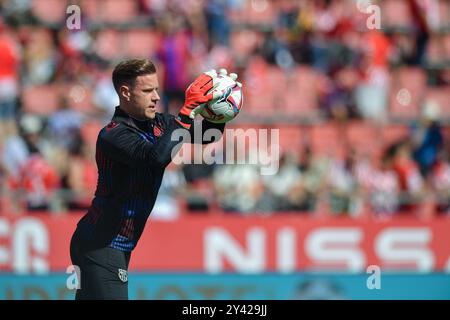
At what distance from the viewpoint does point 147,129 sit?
733cm

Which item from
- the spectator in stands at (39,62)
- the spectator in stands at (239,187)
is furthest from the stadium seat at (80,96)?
the spectator in stands at (239,187)

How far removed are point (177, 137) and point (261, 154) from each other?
7336 millimetres

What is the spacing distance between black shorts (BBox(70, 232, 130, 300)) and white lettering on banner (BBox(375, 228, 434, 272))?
727 cm

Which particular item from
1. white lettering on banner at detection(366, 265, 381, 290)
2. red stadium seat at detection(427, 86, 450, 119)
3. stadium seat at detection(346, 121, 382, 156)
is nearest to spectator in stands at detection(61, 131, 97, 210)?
white lettering on banner at detection(366, 265, 381, 290)

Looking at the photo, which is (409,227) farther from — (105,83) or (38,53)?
(38,53)

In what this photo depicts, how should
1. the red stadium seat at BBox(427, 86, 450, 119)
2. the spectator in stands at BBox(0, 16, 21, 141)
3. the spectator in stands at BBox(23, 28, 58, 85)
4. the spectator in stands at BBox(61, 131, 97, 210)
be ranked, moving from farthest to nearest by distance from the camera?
the red stadium seat at BBox(427, 86, 450, 119) < the spectator in stands at BBox(23, 28, 58, 85) < the spectator in stands at BBox(0, 16, 21, 141) < the spectator in stands at BBox(61, 131, 97, 210)

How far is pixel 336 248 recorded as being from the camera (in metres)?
13.9

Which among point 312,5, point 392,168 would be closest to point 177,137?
point 392,168

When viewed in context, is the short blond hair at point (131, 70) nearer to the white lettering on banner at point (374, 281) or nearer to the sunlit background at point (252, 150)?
the sunlit background at point (252, 150)

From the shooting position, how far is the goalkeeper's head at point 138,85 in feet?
23.4

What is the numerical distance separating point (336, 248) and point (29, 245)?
3.93m

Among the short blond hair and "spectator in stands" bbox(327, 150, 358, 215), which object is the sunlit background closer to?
"spectator in stands" bbox(327, 150, 358, 215)

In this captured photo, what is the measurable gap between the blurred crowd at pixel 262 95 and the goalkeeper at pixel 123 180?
6.45m

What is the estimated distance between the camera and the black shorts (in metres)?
7.20
